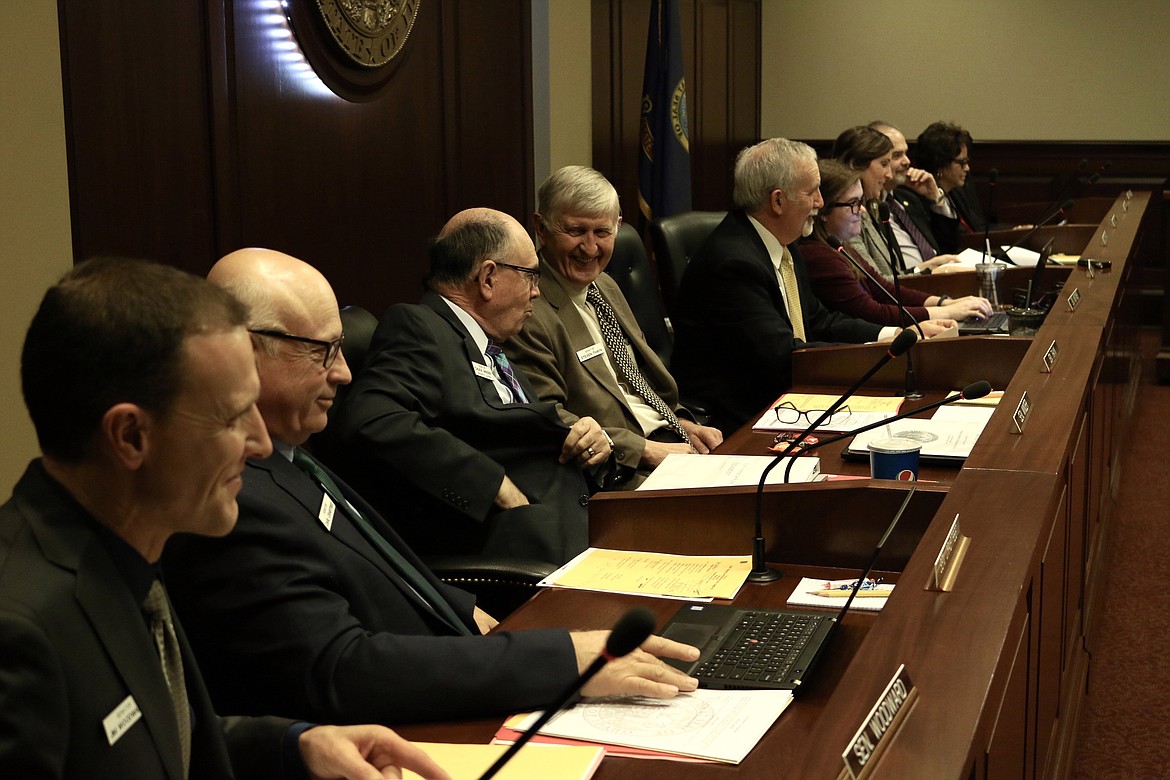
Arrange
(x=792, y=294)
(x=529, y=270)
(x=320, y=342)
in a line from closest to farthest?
1. (x=320, y=342)
2. (x=529, y=270)
3. (x=792, y=294)

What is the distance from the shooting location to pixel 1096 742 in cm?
273

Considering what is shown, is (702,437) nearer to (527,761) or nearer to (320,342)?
(320,342)

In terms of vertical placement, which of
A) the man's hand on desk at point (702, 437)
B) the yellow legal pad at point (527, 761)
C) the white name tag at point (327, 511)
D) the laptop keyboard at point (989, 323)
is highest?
the white name tag at point (327, 511)

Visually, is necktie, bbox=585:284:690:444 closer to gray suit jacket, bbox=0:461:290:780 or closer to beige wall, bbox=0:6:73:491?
beige wall, bbox=0:6:73:491

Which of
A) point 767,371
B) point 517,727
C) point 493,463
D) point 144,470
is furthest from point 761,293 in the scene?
point 144,470

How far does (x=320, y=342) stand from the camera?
1.69m

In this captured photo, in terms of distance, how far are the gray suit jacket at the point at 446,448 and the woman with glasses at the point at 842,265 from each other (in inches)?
→ 76.5

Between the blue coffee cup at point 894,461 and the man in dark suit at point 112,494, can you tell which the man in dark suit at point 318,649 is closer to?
the man in dark suit at point 112,494

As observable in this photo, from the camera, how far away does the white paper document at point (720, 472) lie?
7.38 feet

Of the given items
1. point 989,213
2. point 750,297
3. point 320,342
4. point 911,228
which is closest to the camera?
point 320,342

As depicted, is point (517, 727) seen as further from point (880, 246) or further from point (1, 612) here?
point (880, 246)

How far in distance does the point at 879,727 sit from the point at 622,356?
7.33ft

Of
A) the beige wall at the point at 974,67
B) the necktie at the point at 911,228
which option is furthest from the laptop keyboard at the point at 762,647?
the beige wall at the point at 974,67

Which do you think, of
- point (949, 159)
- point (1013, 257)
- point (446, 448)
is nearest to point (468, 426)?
point (446, 448)
